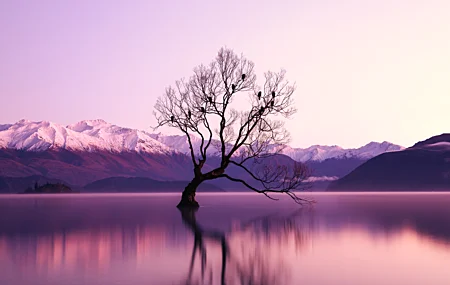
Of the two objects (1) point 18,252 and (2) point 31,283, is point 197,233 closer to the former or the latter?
(1) point 18,252

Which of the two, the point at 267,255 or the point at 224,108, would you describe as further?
the point at 224,108

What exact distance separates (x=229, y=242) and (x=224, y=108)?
98.5 feet

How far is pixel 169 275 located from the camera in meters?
14.6

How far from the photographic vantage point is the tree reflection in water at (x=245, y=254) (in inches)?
562

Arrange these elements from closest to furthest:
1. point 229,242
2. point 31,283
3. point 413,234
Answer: point 31,283 < point 229,242 < point 413,234

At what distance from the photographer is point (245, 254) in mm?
18562

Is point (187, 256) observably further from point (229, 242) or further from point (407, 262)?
point (407, 262)

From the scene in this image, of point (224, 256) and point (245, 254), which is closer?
point (224, 256)

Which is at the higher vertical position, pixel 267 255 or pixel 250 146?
pixel 250 146

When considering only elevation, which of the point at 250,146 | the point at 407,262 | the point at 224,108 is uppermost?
the point at 224,108

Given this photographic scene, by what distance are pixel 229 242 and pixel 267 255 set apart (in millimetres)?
4300

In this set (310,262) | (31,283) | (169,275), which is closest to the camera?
(31,283)

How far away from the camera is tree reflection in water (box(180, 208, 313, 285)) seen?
14281 millimetres

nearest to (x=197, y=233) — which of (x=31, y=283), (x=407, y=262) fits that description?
(x=407, y=262)
